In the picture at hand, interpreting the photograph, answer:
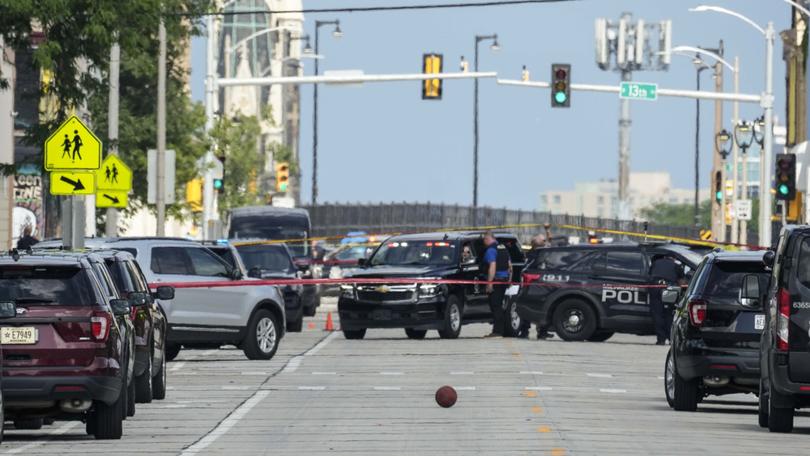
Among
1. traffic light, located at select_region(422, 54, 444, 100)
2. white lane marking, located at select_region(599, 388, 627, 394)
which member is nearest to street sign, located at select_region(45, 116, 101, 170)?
white lane marking, located at select_region(599, 388, 627, 394)

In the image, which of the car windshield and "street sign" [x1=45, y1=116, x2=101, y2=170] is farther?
the car windshield

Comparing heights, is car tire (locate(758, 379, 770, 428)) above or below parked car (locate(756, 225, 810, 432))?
below

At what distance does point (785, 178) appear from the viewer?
155 feet

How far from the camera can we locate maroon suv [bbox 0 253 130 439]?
1883 cm

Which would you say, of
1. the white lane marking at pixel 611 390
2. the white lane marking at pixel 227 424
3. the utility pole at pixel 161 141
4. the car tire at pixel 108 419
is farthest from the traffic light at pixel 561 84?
the car tire at pixel 108 419

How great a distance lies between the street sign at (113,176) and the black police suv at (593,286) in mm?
7399

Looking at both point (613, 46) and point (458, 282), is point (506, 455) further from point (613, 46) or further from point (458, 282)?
point (613, 46)

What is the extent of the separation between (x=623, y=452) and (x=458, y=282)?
20.6 metres

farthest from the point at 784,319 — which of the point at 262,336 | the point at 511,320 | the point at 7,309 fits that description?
the point at 511,320

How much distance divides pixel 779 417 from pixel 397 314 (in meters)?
17.9

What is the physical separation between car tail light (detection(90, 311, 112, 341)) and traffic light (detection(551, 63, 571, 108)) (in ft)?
119

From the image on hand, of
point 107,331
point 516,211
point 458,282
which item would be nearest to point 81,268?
point 107,331

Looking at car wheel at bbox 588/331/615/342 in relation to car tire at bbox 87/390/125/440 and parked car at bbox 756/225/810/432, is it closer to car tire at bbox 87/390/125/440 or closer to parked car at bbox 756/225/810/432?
parked car at bbox 756/225/810/432

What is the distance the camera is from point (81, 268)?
19.2 meters
